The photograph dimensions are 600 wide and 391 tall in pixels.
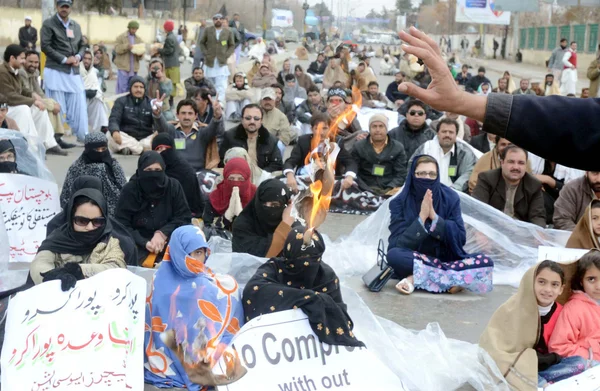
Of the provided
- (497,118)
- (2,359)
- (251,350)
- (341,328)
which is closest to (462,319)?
(341,328)

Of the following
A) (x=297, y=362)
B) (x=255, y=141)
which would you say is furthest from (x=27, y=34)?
(x=297, y=362)

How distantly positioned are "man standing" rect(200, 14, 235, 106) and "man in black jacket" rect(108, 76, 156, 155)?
4.86m

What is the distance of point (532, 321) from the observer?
4391 millimetres

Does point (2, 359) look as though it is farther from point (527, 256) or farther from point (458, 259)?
point (527, 256)

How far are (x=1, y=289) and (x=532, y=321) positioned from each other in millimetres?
3318

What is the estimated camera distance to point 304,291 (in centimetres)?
420

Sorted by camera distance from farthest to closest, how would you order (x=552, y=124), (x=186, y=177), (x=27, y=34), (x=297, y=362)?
1. (x=27, y=34)
2. (x=186, y=177)
3. (x=297, y=362)
4. (x=552, y=124)

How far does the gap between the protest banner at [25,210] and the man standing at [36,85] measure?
423 centimetres

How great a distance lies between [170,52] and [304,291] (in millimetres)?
13302

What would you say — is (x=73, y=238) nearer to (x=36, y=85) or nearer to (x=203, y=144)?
(x=203, y=144)

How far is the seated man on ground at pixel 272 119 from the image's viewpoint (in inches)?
432

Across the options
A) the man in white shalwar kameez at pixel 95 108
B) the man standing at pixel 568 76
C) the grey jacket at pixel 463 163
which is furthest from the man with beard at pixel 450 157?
the man standing at pixel 568 76

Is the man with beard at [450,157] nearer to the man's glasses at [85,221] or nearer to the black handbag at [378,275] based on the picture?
the black handbag at [378,275]

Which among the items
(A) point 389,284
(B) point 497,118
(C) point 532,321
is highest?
(B) point 497,118
